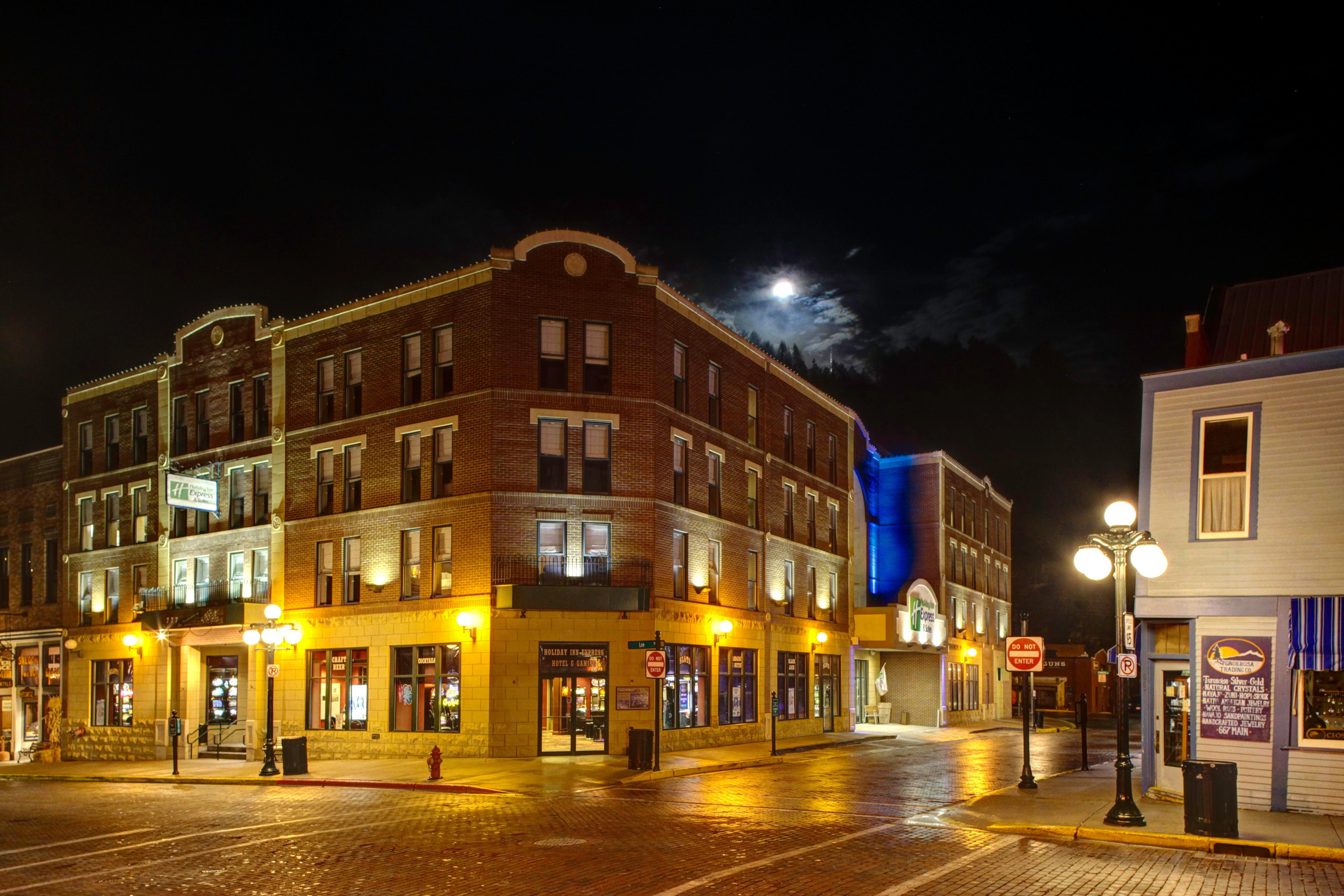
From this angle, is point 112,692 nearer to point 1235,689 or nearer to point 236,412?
point 236,412

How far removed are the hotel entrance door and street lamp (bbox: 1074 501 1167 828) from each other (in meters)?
15.4

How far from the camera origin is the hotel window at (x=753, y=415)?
38.7 m

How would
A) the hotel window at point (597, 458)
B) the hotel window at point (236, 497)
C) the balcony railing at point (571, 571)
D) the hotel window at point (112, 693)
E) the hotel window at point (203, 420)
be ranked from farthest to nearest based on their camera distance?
the hotel window at point (112, 693), the hotel window at point (203, 420), the hotel window at point (236, 497), the hotel window at point (597, 458), the balcony railing at point (571, 571)

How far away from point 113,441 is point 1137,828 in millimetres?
38160

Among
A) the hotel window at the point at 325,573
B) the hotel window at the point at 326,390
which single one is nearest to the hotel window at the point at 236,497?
the hotel window at the point at 325,573

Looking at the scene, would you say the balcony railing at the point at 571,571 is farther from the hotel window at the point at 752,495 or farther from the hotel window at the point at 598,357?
the hotel window at the point at 752,495

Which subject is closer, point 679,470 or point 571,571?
point 571,571

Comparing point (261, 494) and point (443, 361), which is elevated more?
point (443, 361)

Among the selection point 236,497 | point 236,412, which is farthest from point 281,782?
point 236,412

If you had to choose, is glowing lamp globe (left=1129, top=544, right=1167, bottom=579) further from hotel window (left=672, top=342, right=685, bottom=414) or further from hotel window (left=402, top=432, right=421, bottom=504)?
hotel window (left=402, top=432, right=421, bottom=504)

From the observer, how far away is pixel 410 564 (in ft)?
105

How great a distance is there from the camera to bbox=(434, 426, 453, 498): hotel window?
3117cm

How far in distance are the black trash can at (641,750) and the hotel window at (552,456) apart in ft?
23.9

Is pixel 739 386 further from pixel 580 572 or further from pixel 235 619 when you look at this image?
pixel 235 619
